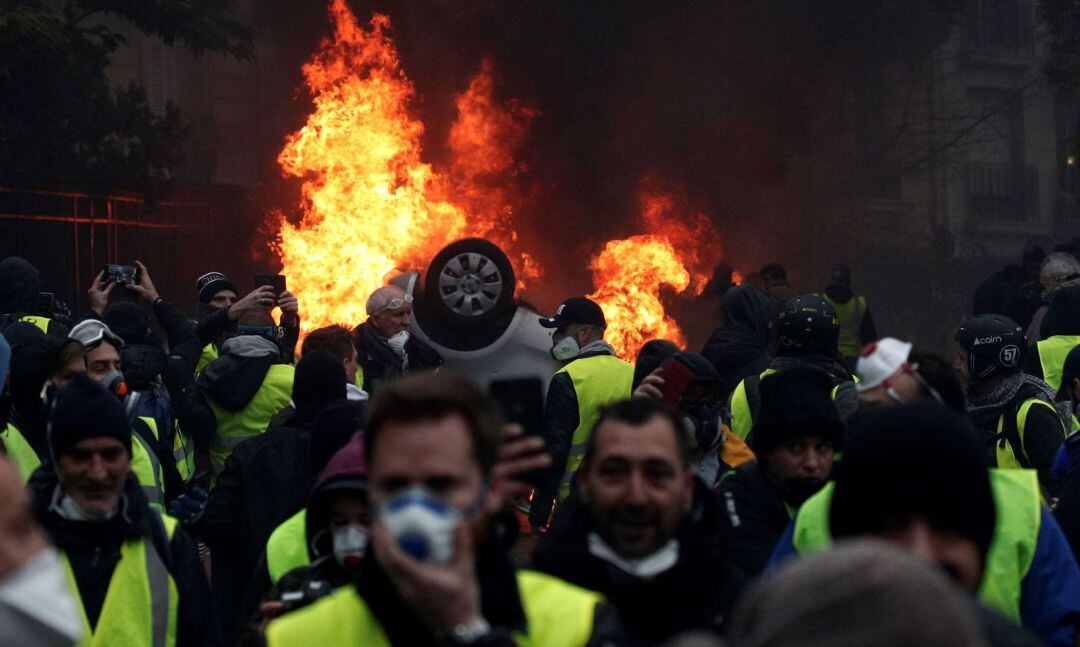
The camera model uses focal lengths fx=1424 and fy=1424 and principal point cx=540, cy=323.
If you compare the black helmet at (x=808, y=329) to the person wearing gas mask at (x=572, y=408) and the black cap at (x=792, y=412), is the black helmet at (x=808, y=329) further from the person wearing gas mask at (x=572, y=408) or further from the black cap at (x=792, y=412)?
the black cap at (x=792, y=412)

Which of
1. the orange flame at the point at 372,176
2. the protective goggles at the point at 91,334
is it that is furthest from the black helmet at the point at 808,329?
the orange flame at the point at 372,176

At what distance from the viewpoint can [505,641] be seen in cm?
217

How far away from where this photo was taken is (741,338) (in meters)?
8.04

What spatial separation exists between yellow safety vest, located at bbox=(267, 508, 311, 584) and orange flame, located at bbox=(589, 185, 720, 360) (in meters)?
8.75

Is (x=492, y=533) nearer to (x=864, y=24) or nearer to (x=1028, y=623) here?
(x=1028, y=623)

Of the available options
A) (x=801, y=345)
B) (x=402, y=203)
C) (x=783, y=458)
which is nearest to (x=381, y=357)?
(x=801, y=345)

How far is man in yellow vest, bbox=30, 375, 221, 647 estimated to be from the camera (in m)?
3.88

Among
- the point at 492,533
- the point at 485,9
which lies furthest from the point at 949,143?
the point at 492,533

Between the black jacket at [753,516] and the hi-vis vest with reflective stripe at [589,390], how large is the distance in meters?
2.95

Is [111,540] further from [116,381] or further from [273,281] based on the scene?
[273,281]

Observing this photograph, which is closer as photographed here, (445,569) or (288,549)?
(445,569)

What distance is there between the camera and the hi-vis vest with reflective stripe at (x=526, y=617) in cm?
249

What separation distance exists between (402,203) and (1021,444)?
11034mm

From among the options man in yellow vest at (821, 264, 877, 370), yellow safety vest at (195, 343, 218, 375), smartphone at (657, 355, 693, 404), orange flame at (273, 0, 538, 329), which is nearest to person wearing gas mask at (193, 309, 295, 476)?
yellow safety vest at (195, 343, 218, 375)
